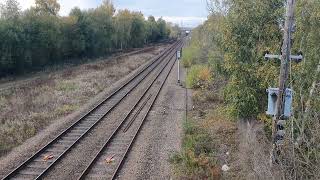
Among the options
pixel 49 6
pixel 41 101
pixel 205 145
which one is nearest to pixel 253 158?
pixel 205 145

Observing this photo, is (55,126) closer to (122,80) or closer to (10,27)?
(122,80)

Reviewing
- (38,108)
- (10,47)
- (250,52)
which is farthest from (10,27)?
(250,52)

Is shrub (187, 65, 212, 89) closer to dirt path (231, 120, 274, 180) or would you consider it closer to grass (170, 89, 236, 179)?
grass (170, 89, 236, 179)

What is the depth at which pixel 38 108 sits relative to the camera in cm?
2528

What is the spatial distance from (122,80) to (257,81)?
79.1ft

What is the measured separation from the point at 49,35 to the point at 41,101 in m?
28.8

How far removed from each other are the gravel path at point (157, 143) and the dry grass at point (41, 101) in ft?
16.2

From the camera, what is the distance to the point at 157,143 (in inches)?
733

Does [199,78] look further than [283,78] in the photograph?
Yes

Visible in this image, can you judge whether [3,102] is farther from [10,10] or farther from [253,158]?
[10,10]

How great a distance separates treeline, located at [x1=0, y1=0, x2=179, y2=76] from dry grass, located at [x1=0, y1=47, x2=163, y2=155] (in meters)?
6.83

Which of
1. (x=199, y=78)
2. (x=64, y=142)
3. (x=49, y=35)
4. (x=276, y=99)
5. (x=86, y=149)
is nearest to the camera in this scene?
(x=276, y=99)

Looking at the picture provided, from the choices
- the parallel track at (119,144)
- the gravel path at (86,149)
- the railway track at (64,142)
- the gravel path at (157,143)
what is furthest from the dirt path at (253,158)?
the railway track at (64,142)

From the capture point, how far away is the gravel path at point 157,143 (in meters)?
15.2
